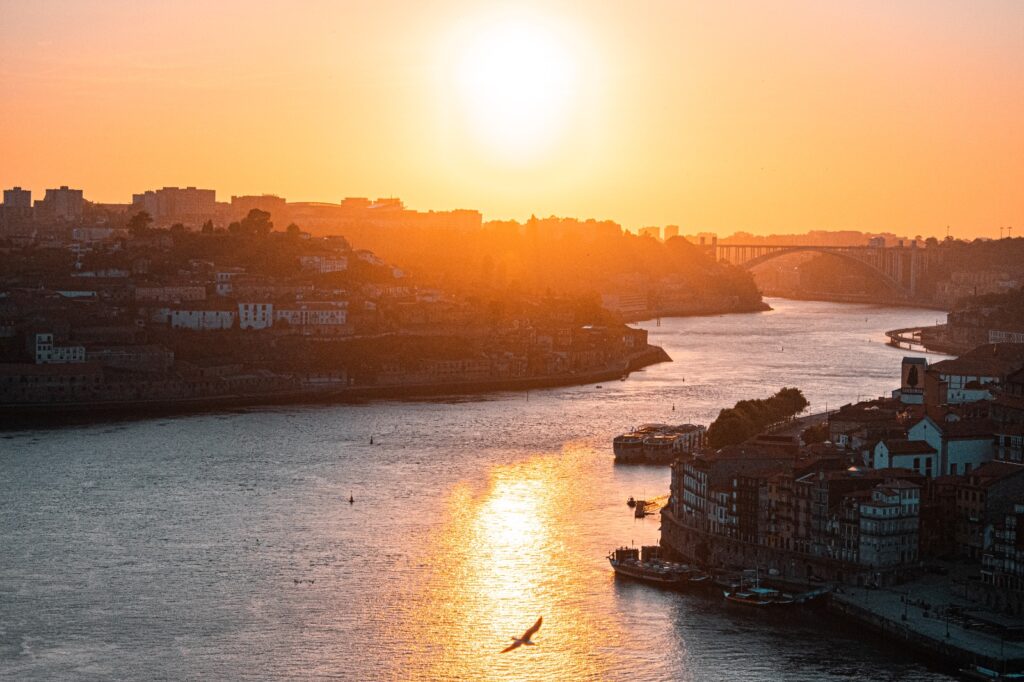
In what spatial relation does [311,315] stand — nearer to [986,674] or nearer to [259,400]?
[259,400]

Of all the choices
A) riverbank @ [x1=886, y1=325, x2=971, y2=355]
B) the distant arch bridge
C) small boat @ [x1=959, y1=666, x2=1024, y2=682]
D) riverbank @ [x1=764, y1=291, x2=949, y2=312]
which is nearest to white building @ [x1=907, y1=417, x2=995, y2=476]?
small boat @ [x1=959, y1=666, x2=1024, y2=682]

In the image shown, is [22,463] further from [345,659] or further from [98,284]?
[98,284]

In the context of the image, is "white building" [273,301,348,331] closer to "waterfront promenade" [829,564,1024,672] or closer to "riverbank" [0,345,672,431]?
"riverbank" [0,345,672,431]

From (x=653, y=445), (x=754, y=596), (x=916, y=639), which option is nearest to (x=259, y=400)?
(x=653, y=445)

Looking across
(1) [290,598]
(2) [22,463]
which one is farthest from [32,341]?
(1) [290,598]

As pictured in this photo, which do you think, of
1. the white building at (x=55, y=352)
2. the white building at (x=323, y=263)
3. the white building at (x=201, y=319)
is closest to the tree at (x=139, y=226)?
the white building at (x=323, y=263)

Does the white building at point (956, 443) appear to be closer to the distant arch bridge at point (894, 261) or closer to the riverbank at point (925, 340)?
the riverbank at point (925, 340)
